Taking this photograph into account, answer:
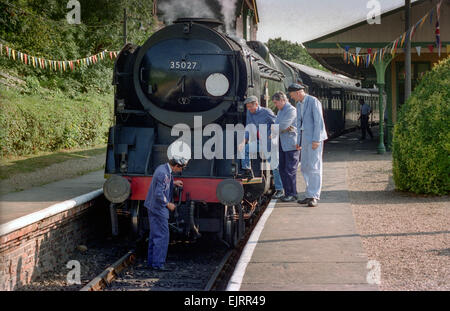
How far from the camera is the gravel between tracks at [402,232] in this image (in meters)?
5.84

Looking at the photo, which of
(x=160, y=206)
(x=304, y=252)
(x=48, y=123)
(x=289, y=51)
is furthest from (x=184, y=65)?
(x=289, y=51)

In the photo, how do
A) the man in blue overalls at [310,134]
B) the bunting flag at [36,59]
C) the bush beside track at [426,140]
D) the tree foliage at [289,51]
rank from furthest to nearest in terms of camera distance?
1. the tree foliage at [289,51]
2. the bunting flag at [36,59]
3. the bush beside track at [426,140]
4. the man in blue overalls at [310,134]

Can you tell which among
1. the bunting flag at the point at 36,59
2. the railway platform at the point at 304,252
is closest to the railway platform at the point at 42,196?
the railway platform at the point at 304,252

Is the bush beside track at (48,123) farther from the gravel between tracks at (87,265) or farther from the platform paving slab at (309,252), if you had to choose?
the platform paving slab at (309,252)

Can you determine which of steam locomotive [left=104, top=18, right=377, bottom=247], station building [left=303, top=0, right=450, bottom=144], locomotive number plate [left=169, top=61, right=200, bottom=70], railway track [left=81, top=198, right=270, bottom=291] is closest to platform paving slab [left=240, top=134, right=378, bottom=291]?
railway track [left=81, top=198, right=270, bottom=291]

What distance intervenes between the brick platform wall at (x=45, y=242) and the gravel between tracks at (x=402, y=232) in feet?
12.2

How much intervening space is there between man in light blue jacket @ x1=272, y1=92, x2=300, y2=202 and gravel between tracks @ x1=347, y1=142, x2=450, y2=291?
111 cm

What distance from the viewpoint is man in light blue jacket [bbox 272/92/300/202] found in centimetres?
903

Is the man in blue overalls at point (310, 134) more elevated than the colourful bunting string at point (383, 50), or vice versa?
the colourful bunting string at point (383, 50)

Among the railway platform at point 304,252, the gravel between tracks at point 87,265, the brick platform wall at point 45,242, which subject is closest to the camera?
the railway platform at point 304,252

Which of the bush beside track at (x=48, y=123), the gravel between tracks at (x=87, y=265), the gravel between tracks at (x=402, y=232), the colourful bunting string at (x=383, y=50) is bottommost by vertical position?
the gravel between tracks at (x=87, y=265)

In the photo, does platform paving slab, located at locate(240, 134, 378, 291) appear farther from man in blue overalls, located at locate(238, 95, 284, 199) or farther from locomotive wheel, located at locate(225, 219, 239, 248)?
man in blue overalls, located at locate(238, 95, 284, 199)

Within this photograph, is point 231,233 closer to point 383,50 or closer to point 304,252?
point 304,252
